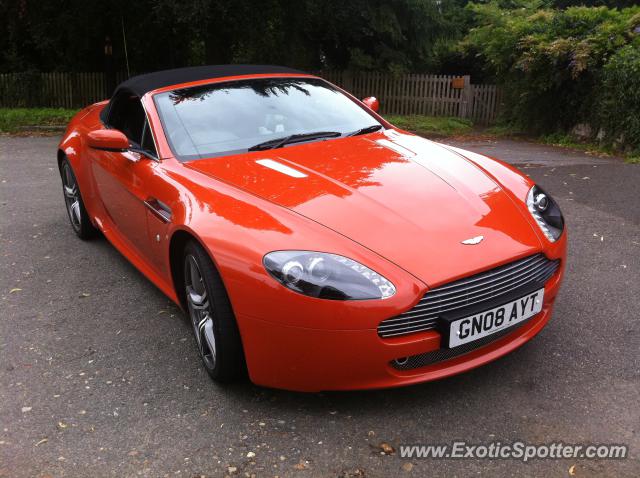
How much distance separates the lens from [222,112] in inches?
153

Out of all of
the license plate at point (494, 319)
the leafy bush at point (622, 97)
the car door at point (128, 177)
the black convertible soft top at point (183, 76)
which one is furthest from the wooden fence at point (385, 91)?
the license plate at point (494, 319)

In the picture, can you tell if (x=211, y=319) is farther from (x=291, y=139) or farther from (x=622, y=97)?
(x=622, y=97)

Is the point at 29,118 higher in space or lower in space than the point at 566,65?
lower

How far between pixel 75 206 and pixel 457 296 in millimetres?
3812

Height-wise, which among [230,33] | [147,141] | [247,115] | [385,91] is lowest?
[385,91]

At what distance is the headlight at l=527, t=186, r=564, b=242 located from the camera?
10.1 feet

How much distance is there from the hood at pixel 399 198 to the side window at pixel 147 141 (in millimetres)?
375

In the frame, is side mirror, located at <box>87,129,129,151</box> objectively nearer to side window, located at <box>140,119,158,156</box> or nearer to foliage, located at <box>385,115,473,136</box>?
side window, located at <box>140,119,158,156</box>

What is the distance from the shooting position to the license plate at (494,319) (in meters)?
2.58

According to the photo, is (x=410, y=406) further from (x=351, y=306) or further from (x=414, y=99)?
(x=414, y=99)

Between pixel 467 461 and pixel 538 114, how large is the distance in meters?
10.6

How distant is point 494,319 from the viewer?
2.68 m

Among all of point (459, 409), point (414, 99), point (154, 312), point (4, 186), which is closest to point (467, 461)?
point (459, 409)

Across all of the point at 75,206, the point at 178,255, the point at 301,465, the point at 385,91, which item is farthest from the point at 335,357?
the point at 385,91
